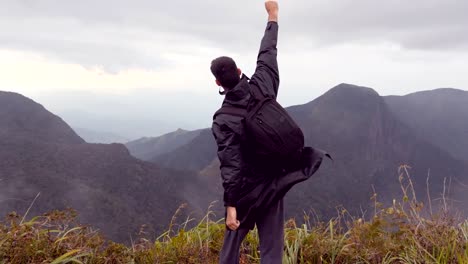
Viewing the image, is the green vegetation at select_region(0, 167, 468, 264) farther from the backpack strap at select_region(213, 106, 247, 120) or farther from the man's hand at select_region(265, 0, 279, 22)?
the man's hand at select_region(265, 0, 279, 22)

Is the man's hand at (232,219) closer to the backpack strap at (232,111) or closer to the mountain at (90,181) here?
the backpack strap at (232,111)

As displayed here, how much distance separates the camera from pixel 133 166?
7238 centimetres

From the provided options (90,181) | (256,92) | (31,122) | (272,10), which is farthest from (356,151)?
(256,92)

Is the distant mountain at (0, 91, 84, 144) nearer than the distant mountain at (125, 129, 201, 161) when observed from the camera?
Yes

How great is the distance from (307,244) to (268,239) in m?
1.58

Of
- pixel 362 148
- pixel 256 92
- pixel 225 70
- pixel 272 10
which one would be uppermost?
pixel 272 10

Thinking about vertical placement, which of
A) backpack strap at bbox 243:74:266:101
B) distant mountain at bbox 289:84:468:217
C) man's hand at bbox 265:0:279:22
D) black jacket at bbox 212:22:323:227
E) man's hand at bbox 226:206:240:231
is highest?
man's hand at bbox 265:0:279:22

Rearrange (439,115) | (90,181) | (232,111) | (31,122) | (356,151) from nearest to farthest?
(232,111) < (90,181) < (31,122) < (356,151) < (439,115)

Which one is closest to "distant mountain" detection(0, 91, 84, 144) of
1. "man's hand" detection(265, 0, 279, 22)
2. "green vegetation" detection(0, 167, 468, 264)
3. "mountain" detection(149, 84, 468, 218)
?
"mountain" detection(149, 84, 468, 218)

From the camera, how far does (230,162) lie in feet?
11.4

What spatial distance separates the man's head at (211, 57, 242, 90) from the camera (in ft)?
11.8

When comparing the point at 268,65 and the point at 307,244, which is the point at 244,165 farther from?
the point at 307,244

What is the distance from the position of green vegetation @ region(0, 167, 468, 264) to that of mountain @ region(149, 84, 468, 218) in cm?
8059

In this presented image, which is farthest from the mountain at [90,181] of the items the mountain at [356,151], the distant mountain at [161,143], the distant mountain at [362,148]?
the distant mountain at [161,143]
